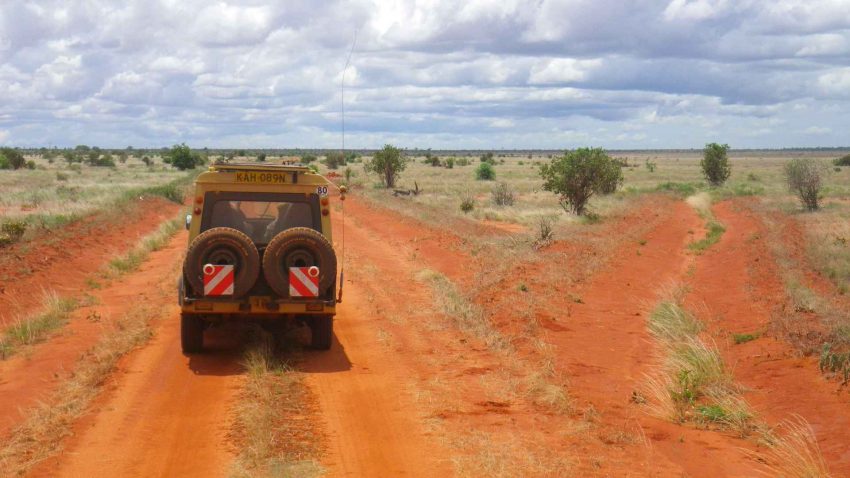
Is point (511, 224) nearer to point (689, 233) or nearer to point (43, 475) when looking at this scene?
point (689, 233)

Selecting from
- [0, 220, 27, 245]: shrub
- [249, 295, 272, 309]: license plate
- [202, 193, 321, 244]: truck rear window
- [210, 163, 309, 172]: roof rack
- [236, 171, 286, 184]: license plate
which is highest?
[210, 163, 309, 172]: roof rack

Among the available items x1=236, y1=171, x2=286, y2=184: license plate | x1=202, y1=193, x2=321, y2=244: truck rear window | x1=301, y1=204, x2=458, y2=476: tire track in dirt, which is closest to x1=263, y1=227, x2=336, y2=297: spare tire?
x1=202, y1=193, x2=321, y2=244: truck rear window

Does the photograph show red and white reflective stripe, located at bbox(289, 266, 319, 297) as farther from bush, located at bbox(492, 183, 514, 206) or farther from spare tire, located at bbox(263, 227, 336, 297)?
bush, located at bbox(492, 183, 514, 206)

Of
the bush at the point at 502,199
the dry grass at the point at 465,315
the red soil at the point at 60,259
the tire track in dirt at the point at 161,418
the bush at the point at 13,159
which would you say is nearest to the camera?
the tire track in dirt at the point at 161,418

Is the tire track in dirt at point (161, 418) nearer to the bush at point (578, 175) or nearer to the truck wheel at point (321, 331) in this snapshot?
the truck wheel at point (321, 331)

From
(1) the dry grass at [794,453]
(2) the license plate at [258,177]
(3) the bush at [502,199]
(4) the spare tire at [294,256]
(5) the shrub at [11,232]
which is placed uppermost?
(2) the license plate at [258,177]

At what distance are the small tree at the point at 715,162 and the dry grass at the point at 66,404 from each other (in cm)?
5334

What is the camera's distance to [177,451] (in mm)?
7547

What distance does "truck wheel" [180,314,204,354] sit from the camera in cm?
1111

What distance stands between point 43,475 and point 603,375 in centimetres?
682

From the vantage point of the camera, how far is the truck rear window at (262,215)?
37.1 ft

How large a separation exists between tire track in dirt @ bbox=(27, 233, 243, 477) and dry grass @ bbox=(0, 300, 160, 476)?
0.13 m

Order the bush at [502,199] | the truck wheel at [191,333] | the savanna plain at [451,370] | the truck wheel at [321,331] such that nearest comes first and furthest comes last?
the savanna plain at [451,370]
the truck wheel at [191,333]
the truck wheel at [321,331]
the bush at [502,199]

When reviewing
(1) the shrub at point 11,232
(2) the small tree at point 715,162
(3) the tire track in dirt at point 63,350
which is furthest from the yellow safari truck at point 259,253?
(2) the small tree at point 715,162
